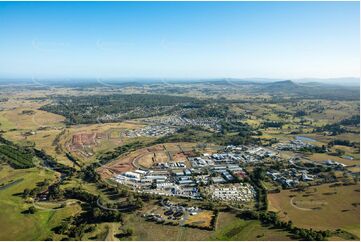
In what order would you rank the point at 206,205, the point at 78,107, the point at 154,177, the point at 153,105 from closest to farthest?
the point at 206,205 → the point at 154,177 → the point at 78,107 → the point at 153,105

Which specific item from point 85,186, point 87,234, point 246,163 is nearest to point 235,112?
point 246,163

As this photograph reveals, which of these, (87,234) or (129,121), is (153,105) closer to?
(129,121)

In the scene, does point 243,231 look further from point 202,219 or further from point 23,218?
point 23,218

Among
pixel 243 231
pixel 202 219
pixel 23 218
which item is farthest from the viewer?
pixel 23 218

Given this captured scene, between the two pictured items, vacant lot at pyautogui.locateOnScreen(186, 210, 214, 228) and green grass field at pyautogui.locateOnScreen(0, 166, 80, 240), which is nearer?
green grass field at pyautogui.locateOnScreen(0, 166, 80, 240)

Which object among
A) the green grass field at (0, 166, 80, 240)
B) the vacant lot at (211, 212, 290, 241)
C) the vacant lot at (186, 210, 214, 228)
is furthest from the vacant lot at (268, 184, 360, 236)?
the green grass field at (0, 166, 80, 240)

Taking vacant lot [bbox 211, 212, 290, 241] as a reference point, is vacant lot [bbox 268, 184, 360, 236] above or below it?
above

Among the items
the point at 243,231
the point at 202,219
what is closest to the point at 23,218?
the point at 202,219

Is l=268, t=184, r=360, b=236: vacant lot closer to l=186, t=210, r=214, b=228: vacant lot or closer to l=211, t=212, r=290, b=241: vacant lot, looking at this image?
l=211, t=212, r=290, b=241: vacant lot
